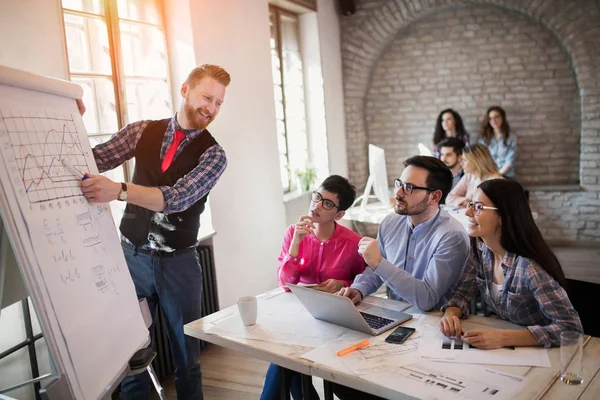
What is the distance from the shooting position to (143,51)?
3.53m

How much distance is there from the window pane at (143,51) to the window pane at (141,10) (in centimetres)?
5

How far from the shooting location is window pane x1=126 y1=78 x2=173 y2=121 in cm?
343

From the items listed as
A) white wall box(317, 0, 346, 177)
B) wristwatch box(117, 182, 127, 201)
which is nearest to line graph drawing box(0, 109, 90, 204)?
wristwatch box(117, 182, 127, 201)

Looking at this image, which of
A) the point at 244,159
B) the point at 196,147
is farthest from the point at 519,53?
the point at 196,147

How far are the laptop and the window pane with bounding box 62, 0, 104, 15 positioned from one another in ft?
6.75

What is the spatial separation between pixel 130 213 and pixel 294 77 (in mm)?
3556

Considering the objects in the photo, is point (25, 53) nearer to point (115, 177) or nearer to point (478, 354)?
point (115, 177)

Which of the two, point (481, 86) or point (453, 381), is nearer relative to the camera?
point (453, 381)

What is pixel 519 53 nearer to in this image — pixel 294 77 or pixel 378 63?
pixel 378 63

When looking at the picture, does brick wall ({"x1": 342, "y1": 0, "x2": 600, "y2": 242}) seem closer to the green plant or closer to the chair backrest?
the green plant

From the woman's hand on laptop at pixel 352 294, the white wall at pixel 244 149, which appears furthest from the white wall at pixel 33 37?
the woman's hand on laptop at pixel 352 294

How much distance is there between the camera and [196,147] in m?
2.36

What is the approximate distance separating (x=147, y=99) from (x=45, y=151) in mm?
1999

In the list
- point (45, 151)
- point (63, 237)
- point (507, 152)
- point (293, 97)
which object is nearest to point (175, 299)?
point (63, 237)
